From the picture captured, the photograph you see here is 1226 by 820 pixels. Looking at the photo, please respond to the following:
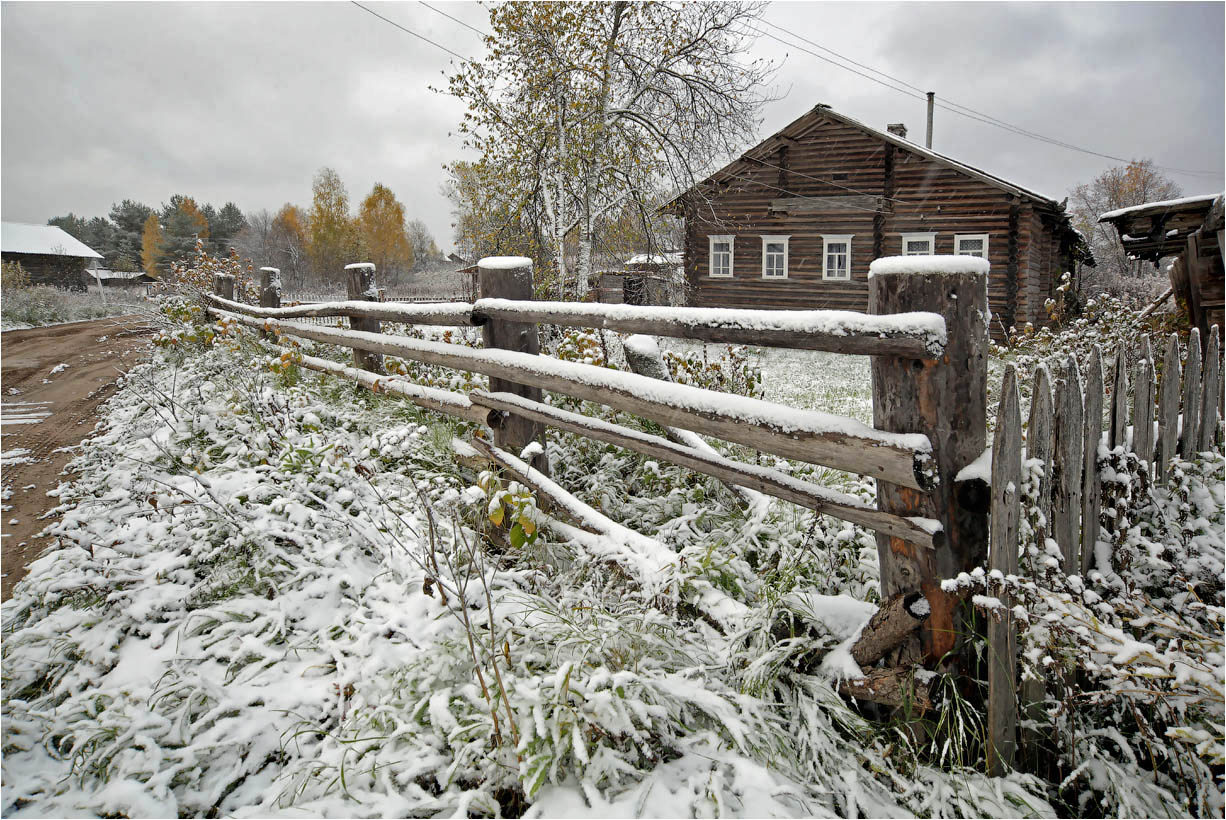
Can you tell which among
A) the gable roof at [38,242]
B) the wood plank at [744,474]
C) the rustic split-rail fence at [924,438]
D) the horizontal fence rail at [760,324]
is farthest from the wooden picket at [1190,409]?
the gable roof at [38,242]

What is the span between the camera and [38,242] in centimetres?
3612

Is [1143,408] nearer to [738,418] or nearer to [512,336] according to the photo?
[738,418]

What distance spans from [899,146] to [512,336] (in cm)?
1512

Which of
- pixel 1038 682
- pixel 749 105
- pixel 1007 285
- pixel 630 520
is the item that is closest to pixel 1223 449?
pixel 1038 682

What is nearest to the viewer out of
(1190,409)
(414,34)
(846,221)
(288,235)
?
(1190,409)

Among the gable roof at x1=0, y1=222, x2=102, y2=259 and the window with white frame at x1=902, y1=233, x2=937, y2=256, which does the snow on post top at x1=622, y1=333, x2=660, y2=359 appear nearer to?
the window with white frame at x1=902, y1=233, x2=937, y2=256

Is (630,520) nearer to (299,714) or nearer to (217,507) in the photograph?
(299,714)

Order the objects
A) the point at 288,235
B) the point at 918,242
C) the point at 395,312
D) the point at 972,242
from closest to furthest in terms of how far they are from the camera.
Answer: the point at 395,312, the point at 972,242, the point at 918,242, the point at 288,235

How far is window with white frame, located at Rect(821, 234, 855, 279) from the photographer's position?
52.9 ft

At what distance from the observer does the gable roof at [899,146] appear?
13.8 meters

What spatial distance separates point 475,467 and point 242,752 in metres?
1.92

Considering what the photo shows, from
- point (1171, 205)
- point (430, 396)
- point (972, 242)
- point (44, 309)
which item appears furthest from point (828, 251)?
point (44, 309)

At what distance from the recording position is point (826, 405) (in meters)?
6.33

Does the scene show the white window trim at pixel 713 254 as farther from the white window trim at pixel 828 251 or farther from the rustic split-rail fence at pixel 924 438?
the rustic split-rail fence at pixel 924 438
